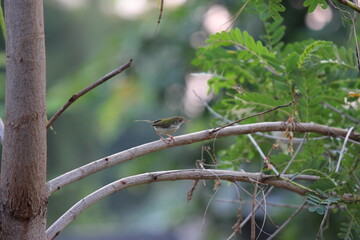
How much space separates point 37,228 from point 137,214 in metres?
26.9

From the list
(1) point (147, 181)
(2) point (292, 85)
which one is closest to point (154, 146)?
(1) point (147, 181)

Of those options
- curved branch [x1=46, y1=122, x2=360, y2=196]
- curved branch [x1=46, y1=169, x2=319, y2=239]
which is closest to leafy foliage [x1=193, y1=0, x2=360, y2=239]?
curved branch [x1=46, y1=122, x2=360, y2=196]

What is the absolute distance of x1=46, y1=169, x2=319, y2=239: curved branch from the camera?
1398 millimetres

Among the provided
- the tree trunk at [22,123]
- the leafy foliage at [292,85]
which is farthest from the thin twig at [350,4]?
the tree trunk at [22,123]

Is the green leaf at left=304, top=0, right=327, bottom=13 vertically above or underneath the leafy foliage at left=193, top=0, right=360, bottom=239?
above

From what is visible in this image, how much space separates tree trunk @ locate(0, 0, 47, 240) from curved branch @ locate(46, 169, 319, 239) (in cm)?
8

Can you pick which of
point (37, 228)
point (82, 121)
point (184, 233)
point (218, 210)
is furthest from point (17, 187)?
point (82, 121)

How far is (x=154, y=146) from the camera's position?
4.98ft

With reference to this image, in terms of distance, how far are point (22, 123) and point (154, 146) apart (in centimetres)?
37

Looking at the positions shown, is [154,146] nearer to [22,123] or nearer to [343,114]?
[22,123]

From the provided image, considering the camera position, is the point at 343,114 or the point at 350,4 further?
the point at 343,114

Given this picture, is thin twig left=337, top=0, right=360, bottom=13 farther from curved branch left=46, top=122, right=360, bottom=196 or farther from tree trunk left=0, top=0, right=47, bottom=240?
tree trunk left=0, top=0, right=47, bottom=240

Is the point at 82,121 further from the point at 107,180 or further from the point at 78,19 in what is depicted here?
the point at 78,19

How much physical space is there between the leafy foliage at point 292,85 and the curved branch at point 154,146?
0.73 ft
